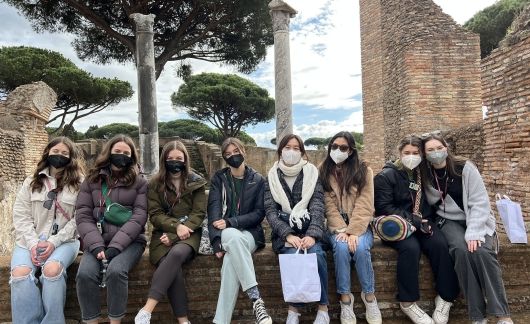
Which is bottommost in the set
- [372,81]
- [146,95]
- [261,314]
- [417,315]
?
[417,315]

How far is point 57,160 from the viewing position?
3143 millimetres

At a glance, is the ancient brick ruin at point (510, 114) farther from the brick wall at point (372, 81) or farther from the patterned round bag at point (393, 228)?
the brick wall at point (372, 81)

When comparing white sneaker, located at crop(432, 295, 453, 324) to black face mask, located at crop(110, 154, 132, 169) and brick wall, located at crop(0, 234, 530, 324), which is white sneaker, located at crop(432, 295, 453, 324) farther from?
black face mask, located at crop(110, 154, 132, 169)

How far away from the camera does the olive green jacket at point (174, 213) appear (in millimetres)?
2977

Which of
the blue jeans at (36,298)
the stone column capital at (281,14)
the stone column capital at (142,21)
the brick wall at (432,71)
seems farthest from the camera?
the brick wall at (432,71)

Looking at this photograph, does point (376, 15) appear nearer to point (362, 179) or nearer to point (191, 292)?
point (362, 179)

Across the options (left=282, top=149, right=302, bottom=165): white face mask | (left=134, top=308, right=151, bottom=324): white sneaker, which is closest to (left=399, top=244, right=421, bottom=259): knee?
(left=282, top=149, right=302, bottom=165): white face mask

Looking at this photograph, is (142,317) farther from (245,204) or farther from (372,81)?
(372,81)

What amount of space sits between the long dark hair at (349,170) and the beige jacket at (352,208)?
37 millimetres

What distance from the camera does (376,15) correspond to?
1257 centimetres

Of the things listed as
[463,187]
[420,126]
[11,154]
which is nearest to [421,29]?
[420,126]

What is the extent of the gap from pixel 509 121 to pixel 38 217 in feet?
19.5

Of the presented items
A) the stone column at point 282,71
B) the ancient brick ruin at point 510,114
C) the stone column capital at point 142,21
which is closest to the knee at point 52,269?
the ancient brick ruin at point 510,114

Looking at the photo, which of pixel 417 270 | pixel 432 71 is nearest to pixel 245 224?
pixel 417 270
